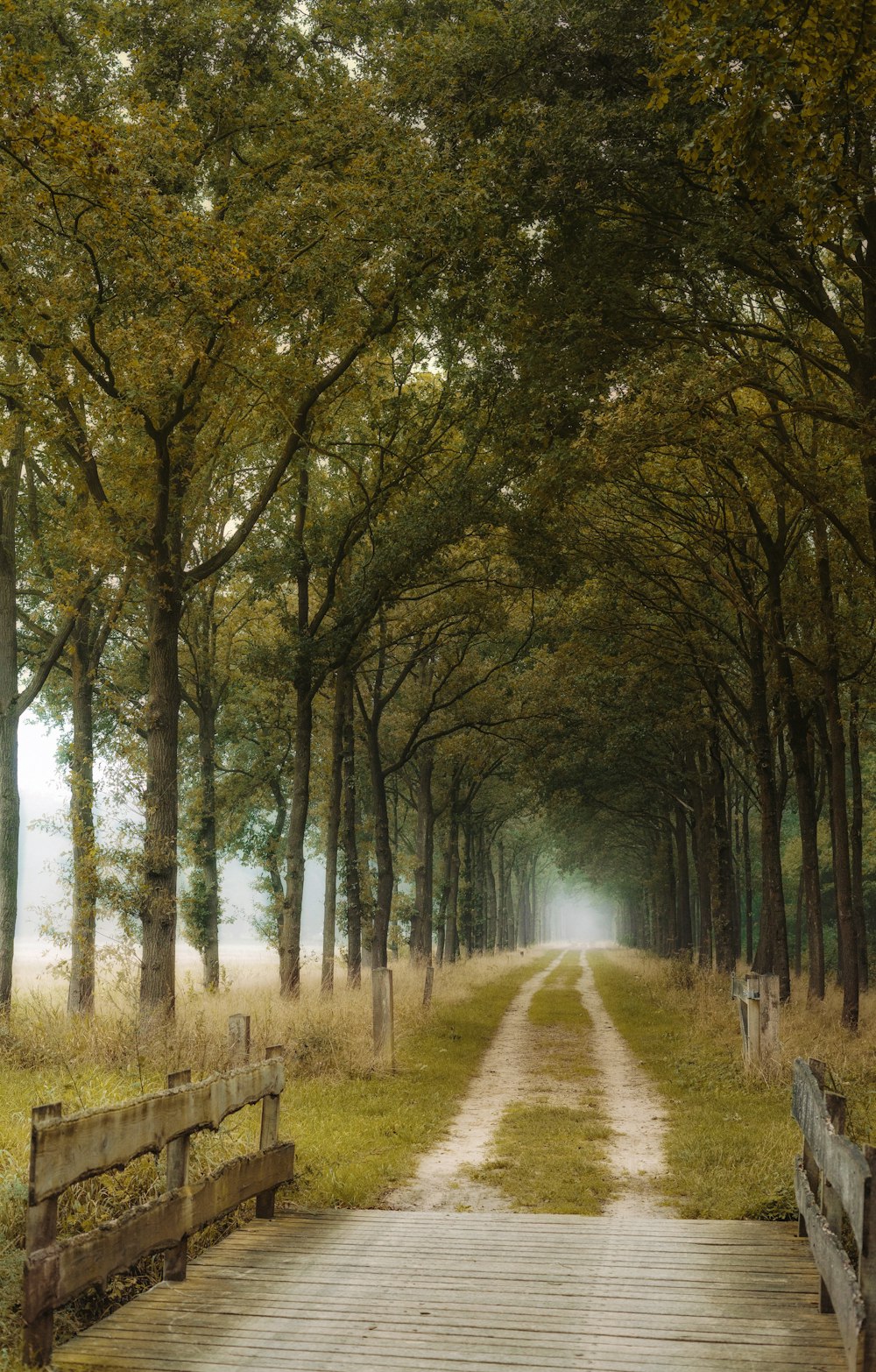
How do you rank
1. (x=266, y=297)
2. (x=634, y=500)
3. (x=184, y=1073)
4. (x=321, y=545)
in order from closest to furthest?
1. (x=184, y=1073)
2. (x=266, y=297)
3. (x=634, y=500)
4. (x=321, y=545)

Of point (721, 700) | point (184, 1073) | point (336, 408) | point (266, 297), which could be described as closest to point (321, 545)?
point (336, 408)

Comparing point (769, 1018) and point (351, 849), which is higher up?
point (351, 849)

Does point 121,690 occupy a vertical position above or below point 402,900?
above

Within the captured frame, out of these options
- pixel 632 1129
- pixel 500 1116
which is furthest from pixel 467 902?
pixel 632 1129

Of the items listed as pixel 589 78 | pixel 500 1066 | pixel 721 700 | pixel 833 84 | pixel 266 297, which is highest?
pixel 589 78

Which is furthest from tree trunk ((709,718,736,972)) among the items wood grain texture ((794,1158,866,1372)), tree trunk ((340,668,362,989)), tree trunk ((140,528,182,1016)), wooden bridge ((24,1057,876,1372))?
wood grain texture ((794,1158,866,1372))

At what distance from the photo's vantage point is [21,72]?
967 cm

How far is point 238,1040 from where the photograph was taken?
11328mm

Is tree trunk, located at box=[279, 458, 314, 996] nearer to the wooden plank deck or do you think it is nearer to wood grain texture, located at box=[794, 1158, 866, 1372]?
the wooden plank deck

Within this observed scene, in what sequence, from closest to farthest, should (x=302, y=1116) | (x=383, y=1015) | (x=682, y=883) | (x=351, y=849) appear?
(x=302, y=1116) → (x=383, y=1015) → (x=351, y=849) → (x=682, y=883)

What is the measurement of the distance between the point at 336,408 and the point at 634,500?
6452mm

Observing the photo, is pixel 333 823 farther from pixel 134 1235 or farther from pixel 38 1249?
pixel 38 1249

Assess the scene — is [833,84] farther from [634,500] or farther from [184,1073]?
[634,500]

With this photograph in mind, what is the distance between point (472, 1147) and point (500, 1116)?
1.87 m
